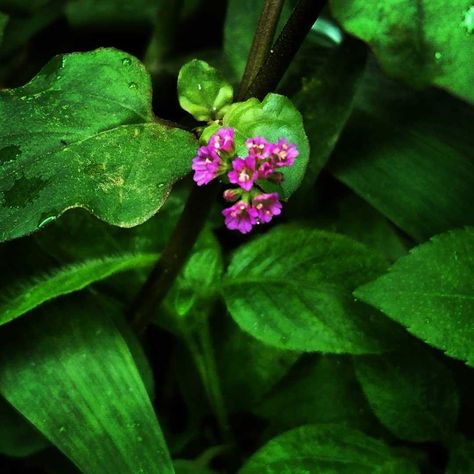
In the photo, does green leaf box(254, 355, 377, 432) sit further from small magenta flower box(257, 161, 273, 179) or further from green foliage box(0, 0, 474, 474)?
small magenta flower box(257, 161, 273, 179)

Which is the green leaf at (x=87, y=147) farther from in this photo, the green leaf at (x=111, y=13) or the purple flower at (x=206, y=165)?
the green leaf at (x=111, y=13)

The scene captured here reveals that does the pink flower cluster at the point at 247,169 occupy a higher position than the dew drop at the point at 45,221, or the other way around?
the pink flower cluster at the point at 247,169

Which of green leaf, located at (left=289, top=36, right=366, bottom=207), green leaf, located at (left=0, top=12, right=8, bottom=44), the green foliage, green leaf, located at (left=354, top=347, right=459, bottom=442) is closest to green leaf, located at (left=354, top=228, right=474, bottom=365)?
the green foliage

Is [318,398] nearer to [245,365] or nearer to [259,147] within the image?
[245,365]

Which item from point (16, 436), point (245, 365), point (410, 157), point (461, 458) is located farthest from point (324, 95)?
point (16, 436)

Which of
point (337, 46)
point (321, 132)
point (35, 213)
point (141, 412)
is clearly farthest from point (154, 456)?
point (337, 46)

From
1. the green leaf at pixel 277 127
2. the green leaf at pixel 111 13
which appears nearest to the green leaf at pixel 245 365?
the green leaf at pixel 277 127
